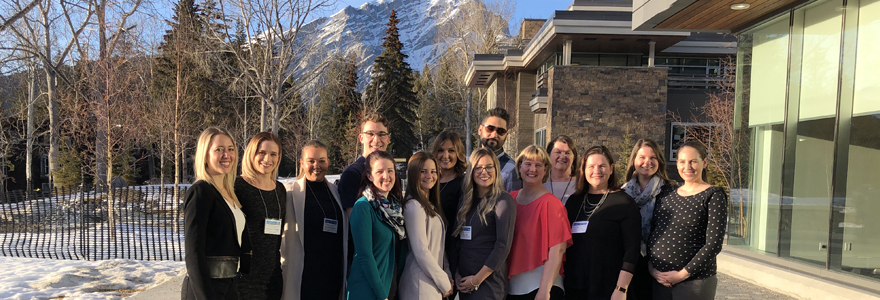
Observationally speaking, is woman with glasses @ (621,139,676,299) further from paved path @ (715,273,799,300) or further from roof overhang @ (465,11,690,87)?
roof overhang @ (465,11,690,87)

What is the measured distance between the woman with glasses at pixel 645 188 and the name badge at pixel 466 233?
1213 millimetres

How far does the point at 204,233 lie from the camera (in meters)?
2.88

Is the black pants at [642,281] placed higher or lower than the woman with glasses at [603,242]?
lower

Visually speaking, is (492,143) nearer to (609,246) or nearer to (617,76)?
(609,246)

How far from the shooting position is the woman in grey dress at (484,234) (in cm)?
333

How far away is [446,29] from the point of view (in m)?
41.6

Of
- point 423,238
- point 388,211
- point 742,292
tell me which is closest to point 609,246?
point 423,238

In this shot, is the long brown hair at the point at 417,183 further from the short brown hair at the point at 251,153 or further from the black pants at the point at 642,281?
the black pants at the point at 642,281

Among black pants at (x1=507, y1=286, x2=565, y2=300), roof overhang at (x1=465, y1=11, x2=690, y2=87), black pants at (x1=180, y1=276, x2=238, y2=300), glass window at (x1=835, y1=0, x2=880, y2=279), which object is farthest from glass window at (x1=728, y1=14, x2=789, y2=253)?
roof overhang at (x1=465, y1=11, x2=690, y2=87)

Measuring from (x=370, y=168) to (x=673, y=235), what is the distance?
2113mm

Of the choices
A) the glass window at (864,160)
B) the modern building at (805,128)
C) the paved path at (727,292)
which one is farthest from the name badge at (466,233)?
the glass window at (864,160)

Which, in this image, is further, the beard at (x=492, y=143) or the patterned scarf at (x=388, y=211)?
the beard at (x=492, y=143)

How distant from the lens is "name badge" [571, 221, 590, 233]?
11.4 feet

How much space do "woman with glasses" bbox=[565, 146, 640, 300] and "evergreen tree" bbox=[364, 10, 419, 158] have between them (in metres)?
39.0
